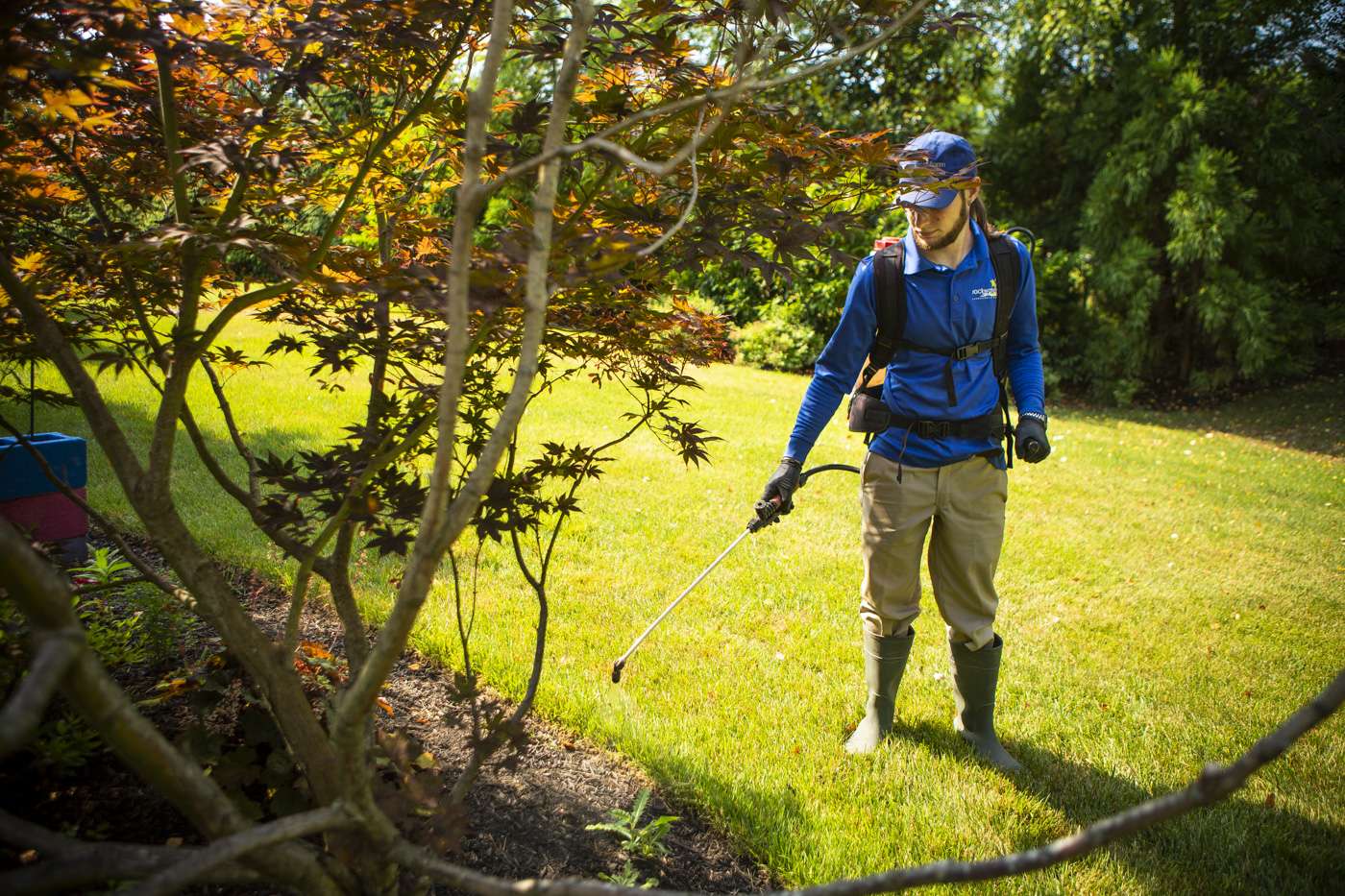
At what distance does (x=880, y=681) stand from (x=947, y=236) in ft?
5.45

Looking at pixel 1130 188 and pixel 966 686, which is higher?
pixel 1130 188

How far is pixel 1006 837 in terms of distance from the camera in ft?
8.47

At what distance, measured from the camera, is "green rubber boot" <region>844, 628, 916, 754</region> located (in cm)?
308

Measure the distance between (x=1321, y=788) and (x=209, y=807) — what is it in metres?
3.63

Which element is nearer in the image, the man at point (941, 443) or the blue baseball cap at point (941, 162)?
the blue baseball cap at point (941, 162)

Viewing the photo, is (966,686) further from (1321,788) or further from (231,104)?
(231,104)

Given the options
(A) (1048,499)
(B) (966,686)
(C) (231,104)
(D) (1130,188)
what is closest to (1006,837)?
(B) (966,686)

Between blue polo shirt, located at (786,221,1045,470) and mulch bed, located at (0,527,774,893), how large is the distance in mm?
1322

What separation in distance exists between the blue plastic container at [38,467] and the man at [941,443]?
299cm

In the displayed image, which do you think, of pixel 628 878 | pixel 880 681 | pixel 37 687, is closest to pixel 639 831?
pixel 628 878

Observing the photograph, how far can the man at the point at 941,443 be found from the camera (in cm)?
289

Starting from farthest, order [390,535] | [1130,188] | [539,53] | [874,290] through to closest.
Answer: [1130,188], [874,290], [390,535], [539,53]

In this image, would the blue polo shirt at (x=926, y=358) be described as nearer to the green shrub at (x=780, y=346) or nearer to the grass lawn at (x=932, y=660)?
the grass lawn at (x=932, y=660)

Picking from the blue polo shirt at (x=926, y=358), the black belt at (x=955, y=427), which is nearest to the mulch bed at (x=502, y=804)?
the blue polo shirt at (x=926, y=358)
